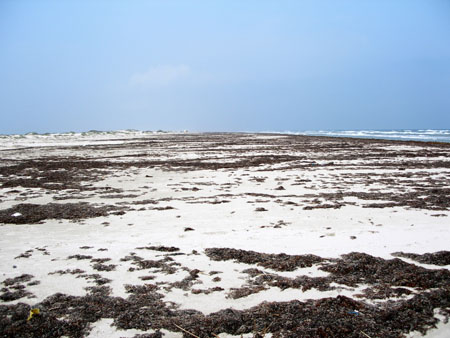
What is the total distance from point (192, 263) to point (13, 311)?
2.01 meters

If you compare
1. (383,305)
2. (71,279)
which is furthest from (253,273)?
(71,279)

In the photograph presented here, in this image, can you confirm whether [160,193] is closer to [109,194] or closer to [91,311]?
[109,194]

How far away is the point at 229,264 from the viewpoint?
418 centimetres

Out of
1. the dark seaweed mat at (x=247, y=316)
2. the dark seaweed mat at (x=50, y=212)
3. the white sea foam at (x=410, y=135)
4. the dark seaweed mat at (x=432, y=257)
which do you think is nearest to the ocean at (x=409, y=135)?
the white sea foam at (x=410, y=135)

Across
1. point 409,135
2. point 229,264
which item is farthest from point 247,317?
point 409,135

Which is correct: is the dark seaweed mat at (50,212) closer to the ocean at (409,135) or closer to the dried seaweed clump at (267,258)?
the dried seaweed clump at (267,258)

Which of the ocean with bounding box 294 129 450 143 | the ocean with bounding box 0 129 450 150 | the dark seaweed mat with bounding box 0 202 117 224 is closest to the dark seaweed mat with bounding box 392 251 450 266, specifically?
the dark seaweed mat with bounding box 0 202 117 224

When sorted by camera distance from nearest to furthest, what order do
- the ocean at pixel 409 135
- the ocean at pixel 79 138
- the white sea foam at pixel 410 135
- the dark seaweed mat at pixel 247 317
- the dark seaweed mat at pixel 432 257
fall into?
the dark seaweed mat at pixel 247 317
the dark seaweed mat at pixel 432 257
the ocean at pixel 79 138
the ocean at pixel 409 135
the white sea foam at pixel 410 135

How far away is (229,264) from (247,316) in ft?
4.01

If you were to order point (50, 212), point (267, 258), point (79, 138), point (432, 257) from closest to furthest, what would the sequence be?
point (432, 257)
point (267, 258)
point (50, 212)
point (79, 138)

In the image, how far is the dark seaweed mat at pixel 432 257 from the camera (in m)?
4.01

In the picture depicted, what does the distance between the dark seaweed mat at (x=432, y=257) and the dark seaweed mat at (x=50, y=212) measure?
227 inches

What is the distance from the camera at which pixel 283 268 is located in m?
3.99

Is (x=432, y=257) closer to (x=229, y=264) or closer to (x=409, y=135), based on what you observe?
(x=229, y=264)
